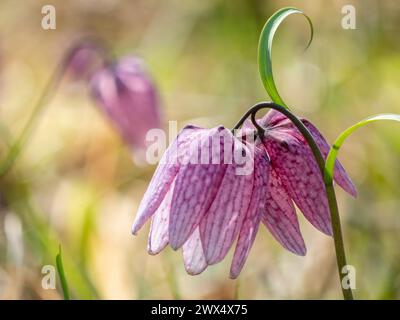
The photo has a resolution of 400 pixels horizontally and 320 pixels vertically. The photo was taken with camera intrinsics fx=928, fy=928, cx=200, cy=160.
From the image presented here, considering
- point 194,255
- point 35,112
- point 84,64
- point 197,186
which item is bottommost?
point 194,255

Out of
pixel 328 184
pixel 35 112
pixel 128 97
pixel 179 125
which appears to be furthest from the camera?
pixel 179 125

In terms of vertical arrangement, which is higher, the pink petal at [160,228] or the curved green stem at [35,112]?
the curved green stem at [35,112]

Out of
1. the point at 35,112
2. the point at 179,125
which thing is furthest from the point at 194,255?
the point at 179,125

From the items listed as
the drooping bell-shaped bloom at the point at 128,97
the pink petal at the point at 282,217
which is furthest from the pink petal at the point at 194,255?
the drooping bell-shaped bloom at the point at 128,97

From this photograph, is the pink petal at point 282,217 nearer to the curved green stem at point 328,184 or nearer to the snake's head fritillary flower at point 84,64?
the curved green stem at point 328,184

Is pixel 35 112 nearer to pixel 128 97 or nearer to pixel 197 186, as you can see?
pixel 128 97

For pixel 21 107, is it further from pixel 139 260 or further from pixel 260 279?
pixel 260 279

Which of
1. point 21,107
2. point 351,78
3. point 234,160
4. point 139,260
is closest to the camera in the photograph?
point 234,160
